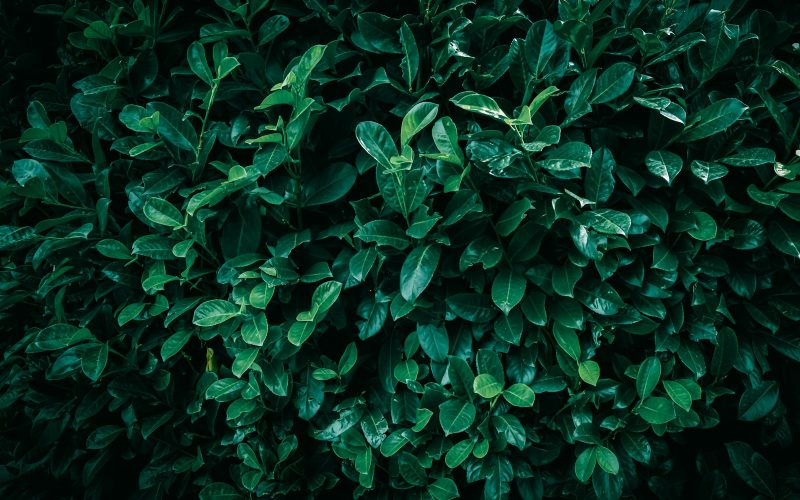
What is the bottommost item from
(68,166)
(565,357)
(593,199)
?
(565,357)

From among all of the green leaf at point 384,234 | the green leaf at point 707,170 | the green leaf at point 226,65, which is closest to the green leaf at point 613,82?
the green leaf at point 707,170

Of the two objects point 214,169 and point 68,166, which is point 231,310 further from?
point 68,166

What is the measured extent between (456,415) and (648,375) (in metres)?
0.64

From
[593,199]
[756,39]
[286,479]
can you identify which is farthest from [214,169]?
[756,39]

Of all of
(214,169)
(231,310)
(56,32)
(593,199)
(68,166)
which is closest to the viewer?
(593,199)

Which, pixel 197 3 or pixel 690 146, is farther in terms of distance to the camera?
pixel 197 3

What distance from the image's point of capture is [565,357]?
1.96 m

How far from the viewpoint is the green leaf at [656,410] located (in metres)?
1.87

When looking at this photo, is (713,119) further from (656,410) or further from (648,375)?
(656,410)

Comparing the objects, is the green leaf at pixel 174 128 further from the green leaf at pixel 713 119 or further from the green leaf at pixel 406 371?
the green leaf at pixel 713 119

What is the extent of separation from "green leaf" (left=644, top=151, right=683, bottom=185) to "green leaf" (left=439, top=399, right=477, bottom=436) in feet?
3.04

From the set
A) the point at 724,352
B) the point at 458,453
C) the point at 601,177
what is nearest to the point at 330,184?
the point at 601,177

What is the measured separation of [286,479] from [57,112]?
5.74 ft

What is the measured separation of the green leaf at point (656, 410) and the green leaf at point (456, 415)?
551mm
